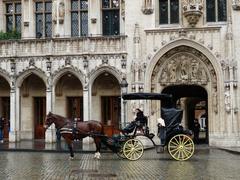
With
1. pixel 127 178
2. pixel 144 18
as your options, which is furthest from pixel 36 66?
pixel 127 178

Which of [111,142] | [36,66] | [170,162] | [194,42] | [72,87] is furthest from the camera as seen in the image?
[72,87]

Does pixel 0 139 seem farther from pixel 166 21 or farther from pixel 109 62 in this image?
pixel 166 21

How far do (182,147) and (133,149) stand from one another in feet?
6.57

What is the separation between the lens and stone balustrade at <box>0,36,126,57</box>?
1220 inches

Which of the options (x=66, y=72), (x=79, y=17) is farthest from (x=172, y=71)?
(x=79, y=17)

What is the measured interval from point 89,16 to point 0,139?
10.3 metres

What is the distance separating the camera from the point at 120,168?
16.8 metres

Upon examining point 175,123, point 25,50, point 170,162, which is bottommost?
point 170,162

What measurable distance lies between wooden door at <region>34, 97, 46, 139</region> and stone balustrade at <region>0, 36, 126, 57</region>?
166 inches

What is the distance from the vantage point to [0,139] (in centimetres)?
3238

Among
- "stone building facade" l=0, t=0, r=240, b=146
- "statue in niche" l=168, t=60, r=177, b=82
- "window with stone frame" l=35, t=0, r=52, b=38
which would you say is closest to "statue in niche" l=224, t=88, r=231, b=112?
"stone building facade" l=0, t=0, r=240, b=146

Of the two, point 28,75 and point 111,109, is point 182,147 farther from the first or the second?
point 28,75

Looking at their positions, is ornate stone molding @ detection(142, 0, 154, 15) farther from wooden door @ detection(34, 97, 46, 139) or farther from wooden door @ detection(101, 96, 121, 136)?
wooden door @ detection(34, 97, 46, 139)

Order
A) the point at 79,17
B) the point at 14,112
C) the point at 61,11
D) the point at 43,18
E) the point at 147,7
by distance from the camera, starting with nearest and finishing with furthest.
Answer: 1. the point at 147,7
2. the point at 14,112
3. the point at 61,11
4. the point at 79,17
5. the point at 43,18
